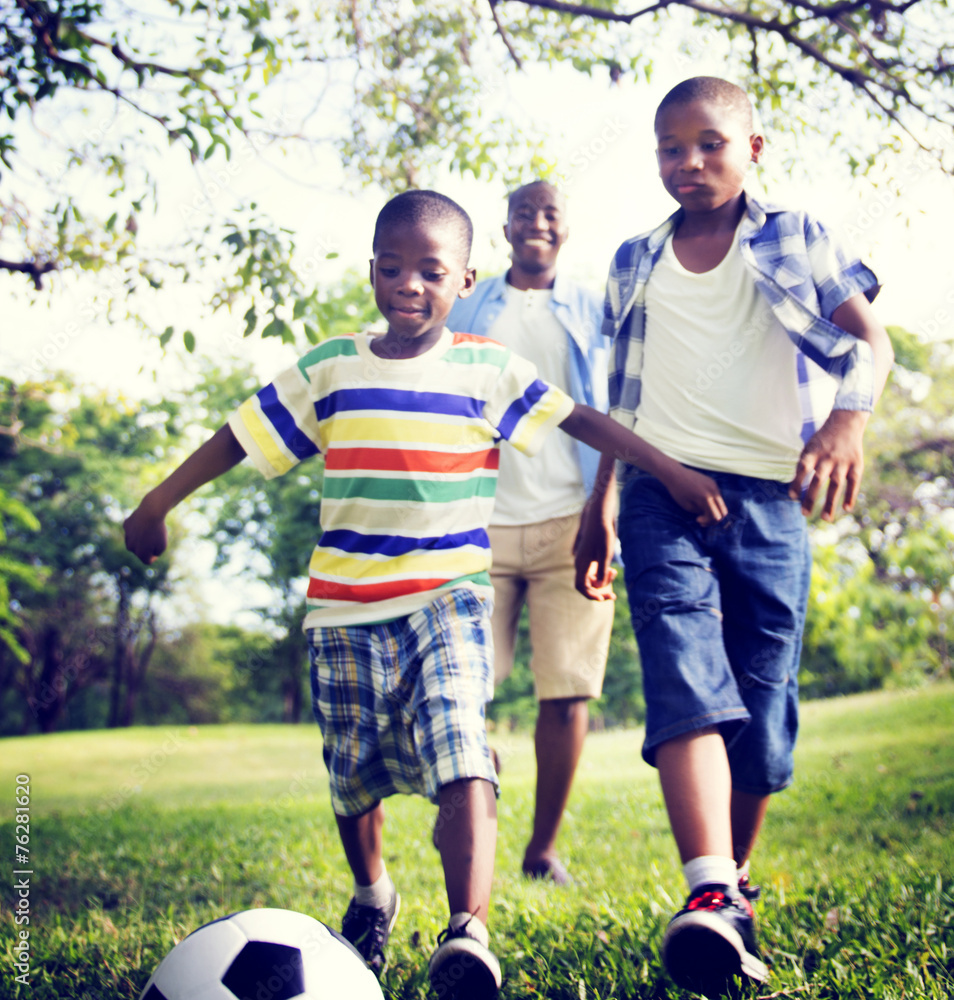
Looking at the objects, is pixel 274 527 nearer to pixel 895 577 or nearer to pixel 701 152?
pixel 895 577

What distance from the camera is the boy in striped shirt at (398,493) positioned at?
2305 millimetres

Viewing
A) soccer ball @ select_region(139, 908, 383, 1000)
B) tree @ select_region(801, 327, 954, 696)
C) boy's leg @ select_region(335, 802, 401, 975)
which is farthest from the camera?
tree @ select_region(801, 327, 954, 696)

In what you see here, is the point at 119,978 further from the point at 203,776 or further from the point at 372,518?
the point at 203,776

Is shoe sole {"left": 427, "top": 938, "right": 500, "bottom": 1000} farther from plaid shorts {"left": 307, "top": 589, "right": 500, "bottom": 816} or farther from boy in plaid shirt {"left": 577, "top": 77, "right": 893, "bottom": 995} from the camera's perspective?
boy in plaid shirt {"left": 577, "top": 77, "right": 893, "bottom": 995}

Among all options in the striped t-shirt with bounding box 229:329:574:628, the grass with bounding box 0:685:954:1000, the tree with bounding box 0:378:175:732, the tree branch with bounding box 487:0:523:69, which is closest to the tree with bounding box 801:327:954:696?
the grass with bounding box 0:685:954:1000

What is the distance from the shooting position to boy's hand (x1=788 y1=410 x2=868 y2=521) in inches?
87.8

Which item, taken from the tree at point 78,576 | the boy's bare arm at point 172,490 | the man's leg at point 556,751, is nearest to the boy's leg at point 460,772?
the boy's bare arm at point 172,490

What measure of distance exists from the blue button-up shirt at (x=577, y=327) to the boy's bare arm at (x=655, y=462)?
3.01 feet

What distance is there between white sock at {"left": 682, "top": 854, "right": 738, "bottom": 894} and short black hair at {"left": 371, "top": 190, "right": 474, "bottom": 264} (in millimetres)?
1709

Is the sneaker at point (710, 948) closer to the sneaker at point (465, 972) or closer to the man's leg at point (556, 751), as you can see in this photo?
the sneaker at point (465, 972)

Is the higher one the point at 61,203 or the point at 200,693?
the point at 61,203

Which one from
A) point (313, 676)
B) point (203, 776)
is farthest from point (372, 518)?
point (203, 776)

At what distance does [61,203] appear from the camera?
18.7 feet

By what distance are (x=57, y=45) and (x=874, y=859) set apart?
5791 mm
